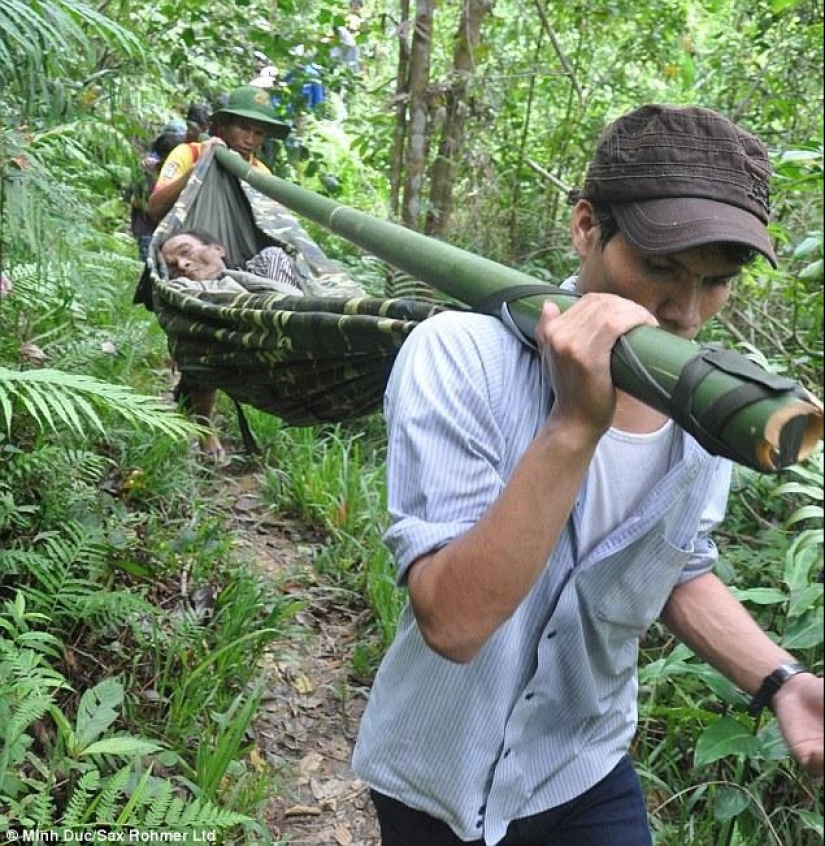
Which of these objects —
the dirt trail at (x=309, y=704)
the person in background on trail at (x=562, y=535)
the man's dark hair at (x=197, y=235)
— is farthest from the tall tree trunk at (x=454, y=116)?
the person in background on trail at (x=562, y=535)

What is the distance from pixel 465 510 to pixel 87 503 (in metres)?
1.85

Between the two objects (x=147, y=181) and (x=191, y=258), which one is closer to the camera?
(x=191, y=258)

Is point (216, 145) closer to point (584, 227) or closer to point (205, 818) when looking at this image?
point (205, 818)

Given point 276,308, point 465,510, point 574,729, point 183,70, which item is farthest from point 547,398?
point 183,70

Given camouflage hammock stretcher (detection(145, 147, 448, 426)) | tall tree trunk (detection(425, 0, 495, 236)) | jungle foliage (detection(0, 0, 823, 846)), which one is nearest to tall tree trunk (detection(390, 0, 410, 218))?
jungle foliage (detection(0, 0, 823, 846))

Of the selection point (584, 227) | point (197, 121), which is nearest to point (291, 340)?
point (584, 227)

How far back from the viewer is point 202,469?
3.59 meters

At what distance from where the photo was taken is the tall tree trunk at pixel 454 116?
4.79m

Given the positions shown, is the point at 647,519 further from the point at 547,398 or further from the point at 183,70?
the point at 183,70

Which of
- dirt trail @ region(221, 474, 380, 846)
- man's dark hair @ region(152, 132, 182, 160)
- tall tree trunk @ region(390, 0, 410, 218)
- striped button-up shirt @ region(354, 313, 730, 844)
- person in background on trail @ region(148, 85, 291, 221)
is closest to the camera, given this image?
striped button-up shirt @ region(354, 313, 730, 844)

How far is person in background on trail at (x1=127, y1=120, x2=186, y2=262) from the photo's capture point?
5203 mm

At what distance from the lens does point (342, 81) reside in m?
5.52

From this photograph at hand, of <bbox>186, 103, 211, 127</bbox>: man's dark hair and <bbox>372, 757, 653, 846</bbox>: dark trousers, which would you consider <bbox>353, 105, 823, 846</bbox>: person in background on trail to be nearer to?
<bbox>372, 757, 653, 846</bbox>: dark trousers

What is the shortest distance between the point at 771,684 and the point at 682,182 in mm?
587
